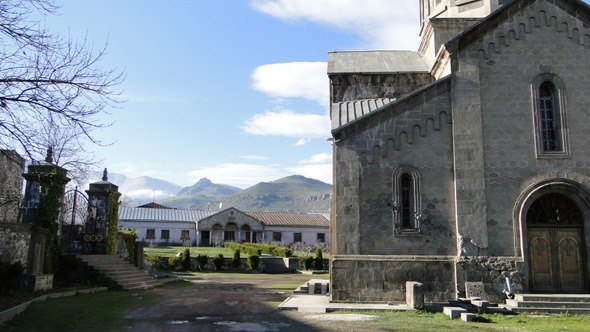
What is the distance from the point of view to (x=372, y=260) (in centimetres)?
1420

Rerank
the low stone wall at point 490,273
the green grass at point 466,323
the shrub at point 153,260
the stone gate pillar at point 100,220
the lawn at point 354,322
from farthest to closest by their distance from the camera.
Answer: the shrub at point 153,260 → the stone gate pillar at point 100,220 → the low stone wall at point 490,273 → the green grass at point 466,323 → the lawn at point 354,322

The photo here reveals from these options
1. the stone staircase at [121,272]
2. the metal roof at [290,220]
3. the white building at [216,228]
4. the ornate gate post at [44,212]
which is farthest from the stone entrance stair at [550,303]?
the metal roof at [290,220]

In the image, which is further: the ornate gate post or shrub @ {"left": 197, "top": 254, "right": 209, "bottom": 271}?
shrub @ {"left": 197, "top": 254, "right": 209, "bottom": 271}

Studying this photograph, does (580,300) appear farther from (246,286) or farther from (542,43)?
(246,286)

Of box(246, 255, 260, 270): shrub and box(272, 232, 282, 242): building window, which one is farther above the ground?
box(272, 232, 282, 242): building window

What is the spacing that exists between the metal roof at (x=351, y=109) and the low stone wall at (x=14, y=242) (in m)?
9.87

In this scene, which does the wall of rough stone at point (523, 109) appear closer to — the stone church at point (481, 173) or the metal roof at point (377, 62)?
the stone church at point (481, 173)

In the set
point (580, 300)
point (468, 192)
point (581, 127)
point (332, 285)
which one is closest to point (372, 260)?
point (332, 285)

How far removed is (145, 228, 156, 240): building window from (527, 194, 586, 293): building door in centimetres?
5885

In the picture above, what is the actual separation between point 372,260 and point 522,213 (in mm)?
4531

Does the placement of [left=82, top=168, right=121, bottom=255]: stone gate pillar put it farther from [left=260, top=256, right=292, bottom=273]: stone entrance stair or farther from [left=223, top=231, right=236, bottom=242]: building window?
[left=223, top=231, right=236, bottom=242]: building window

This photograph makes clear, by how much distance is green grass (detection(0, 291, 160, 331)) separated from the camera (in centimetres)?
1009

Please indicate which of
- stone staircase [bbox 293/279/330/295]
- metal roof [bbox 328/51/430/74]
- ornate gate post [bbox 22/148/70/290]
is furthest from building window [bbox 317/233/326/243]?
ornate gate post [bbox 22/148/70/290]

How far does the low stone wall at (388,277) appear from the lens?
14.1 m
